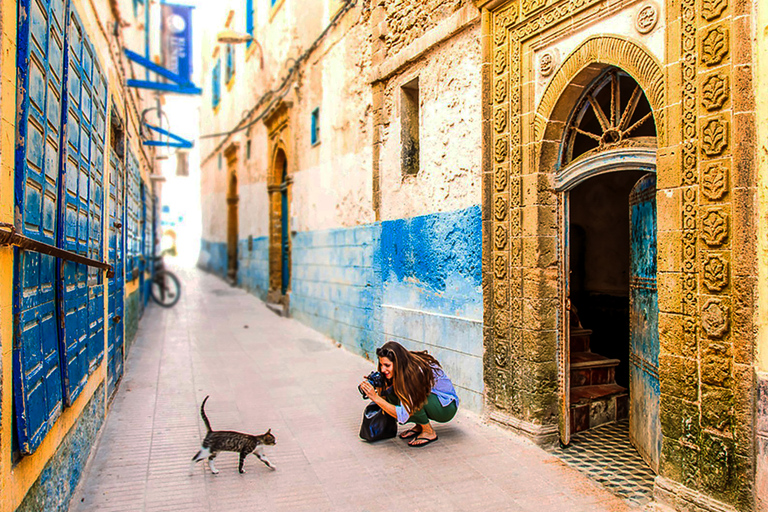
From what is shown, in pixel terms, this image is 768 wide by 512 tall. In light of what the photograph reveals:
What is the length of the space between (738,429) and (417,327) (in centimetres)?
374

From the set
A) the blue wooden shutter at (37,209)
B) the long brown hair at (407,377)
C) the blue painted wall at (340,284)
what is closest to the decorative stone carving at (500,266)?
the long brown hair at (407,377)

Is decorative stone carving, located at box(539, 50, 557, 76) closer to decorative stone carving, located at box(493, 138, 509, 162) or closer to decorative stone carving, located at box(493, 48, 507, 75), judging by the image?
decorative stone carving, located at box(493, 48, 507, 75)

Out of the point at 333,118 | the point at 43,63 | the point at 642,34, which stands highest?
the point at 333,118

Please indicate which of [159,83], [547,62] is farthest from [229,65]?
[547,62]

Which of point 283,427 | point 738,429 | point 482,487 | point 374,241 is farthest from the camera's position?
point 374,241

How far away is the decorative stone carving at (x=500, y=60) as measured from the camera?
16.4ft

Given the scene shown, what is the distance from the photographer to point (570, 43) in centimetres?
438

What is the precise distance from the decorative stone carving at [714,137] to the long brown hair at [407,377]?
8.23 feet

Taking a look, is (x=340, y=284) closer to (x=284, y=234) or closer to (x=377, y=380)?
(x=377, y=380)

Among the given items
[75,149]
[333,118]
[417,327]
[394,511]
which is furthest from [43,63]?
[333,118]

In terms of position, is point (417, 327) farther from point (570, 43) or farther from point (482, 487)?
point (570, 43)

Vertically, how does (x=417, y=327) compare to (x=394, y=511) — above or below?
above

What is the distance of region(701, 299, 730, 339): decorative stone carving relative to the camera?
10.3 feet

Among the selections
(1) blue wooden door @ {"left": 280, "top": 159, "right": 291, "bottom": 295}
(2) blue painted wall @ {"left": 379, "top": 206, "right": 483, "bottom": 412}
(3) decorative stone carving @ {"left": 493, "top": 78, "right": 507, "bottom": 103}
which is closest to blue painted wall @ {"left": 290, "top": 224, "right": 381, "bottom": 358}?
(2) blue painted wall @ {"left": 379, "top": 206, "right": 483, "bottom": 412}
